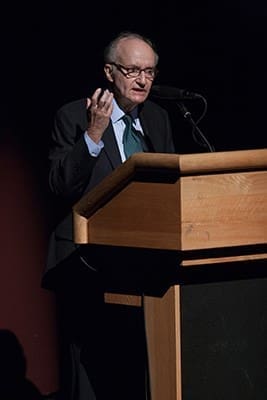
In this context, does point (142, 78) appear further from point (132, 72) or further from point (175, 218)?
point (175, 218)

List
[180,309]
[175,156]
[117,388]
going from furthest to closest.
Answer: [117,388] → [180,309] → [175,156]

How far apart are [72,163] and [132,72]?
0.45m

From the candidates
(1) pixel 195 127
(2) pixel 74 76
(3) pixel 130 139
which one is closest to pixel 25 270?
(2) pixel 74 76

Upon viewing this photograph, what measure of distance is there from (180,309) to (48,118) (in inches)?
76.2

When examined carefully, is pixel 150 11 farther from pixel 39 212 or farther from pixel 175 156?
pixel 175 156

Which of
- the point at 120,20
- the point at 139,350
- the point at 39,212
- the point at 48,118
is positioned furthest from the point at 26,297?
the point at 139,350

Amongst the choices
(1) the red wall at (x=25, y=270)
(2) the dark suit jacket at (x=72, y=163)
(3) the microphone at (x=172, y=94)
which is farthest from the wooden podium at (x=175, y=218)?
(1) the red wall at (x=25, y=270)

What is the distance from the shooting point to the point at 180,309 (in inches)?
124

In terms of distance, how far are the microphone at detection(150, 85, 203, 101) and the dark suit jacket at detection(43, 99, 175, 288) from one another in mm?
237

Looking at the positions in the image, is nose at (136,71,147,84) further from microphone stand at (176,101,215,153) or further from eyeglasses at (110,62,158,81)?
microphone stand at (176,101,215,153)

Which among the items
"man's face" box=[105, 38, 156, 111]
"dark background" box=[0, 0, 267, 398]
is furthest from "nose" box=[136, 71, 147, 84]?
"dark background" box=[0, 0, 267, 398]

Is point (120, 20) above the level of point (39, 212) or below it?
above

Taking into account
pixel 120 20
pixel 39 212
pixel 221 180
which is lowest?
pixel 39 212

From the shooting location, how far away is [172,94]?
3629mm
